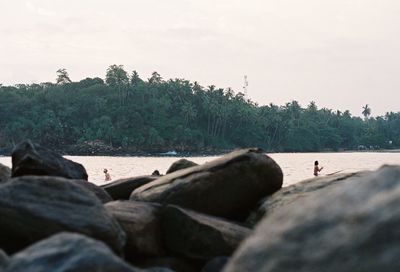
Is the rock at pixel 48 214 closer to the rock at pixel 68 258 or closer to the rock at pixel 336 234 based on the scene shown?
the rock at pixel 68 258

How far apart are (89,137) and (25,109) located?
502 inches

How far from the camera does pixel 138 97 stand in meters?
120

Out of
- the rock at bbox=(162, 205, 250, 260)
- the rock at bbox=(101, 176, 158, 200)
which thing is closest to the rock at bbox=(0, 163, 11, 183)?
the rock at bbox=(101, 176, 158, 200)

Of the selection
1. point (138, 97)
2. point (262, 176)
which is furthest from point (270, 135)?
point (262, 176)

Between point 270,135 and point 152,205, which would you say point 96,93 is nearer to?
point 270,135

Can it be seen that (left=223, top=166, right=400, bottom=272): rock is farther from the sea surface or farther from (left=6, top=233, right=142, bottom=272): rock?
the sea surface

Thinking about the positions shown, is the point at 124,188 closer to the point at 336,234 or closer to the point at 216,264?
the point at 216,264

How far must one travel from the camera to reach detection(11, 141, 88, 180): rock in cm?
901

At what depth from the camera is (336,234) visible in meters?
3.16

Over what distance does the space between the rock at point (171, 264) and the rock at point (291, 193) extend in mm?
1230

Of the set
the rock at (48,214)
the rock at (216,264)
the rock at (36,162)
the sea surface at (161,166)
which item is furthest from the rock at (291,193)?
the sea surface at (161,166)

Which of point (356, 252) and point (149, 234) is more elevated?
point (356, 252)

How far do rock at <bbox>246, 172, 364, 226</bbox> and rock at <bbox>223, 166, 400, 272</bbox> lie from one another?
437 centimetres

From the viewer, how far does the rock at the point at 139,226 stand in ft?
21.9
